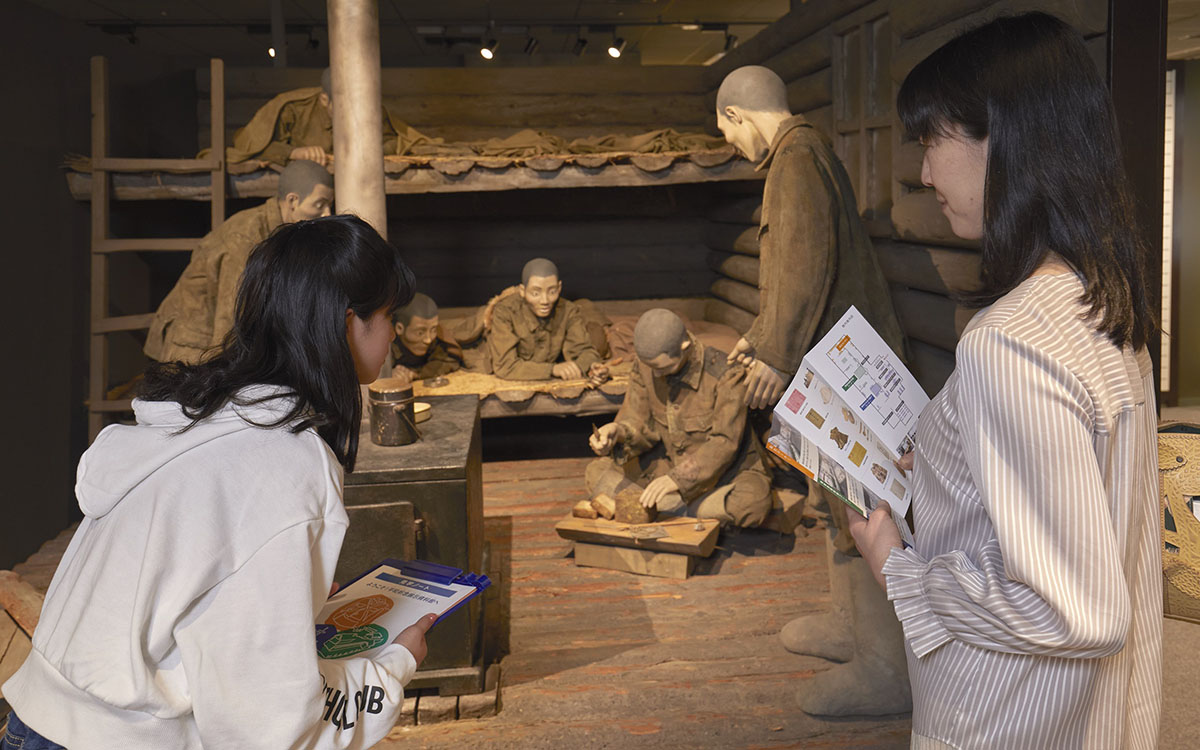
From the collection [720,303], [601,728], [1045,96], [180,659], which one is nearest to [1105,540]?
[1045,96]

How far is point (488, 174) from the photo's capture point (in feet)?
22.6

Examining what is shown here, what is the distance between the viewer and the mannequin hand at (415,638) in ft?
6.66

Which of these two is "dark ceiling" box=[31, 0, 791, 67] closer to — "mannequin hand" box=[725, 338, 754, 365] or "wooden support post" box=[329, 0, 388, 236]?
"wooden support post" box=[329, 0, 388, 236]

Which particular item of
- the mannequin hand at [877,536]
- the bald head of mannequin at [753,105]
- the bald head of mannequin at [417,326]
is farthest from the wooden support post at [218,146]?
the mannequin hand at [877,536]

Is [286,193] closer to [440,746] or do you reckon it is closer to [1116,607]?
[440,746]

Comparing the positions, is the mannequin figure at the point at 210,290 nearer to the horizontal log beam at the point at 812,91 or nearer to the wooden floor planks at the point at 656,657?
the wooden floor planks at the point at 656,657

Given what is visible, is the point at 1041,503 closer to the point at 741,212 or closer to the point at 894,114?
the point at 894,114

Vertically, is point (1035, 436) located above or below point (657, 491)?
above

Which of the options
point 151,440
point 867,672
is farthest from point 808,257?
point 151,440

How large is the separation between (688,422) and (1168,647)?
8.37ft

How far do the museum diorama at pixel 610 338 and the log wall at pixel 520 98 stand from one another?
0.03m

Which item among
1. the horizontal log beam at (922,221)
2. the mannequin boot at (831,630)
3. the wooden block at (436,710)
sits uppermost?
the horizontal log beam at (922,221)

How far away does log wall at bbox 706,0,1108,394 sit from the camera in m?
4.20

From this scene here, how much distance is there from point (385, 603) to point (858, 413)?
1085 millimetres
